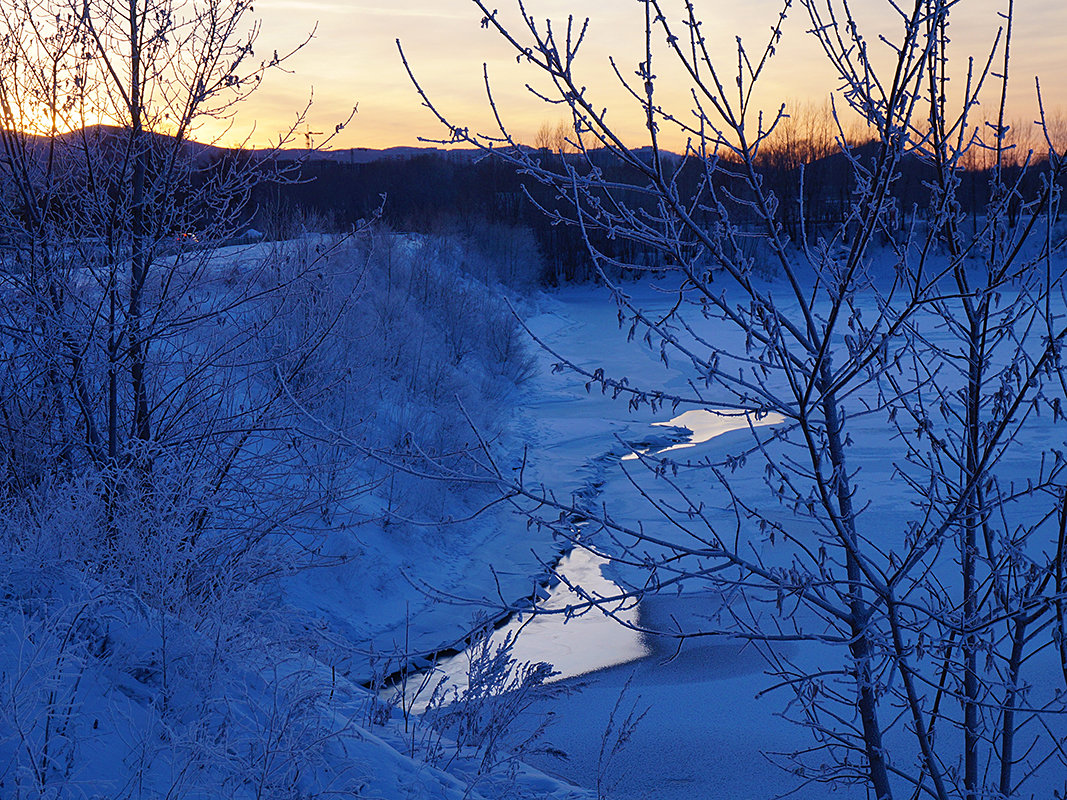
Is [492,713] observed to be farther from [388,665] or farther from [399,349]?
[399,349]

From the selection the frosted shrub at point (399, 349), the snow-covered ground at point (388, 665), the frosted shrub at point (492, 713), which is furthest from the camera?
the frosted shrub at point (399, 349)

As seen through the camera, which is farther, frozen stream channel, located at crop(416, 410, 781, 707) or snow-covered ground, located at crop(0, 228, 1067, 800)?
frozen stream channel, located at crop(416, 410, 781, 707)

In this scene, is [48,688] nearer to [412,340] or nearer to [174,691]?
[174,691]

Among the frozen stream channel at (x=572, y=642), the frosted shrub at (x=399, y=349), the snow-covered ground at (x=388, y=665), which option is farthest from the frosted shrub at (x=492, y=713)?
the frosted shrub at (x=399, y=349)

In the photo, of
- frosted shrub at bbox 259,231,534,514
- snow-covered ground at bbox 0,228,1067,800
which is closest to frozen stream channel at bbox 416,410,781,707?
snow-covered ground at bbox 0,228,1067,800

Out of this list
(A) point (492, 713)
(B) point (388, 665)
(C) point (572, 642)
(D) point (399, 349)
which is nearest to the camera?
(B) point (388, 665)

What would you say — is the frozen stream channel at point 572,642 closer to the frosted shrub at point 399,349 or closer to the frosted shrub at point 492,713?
the frosted shrub at point 492,713

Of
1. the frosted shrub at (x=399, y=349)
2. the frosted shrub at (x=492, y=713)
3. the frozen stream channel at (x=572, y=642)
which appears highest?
the frosted shrub at (x=399, y=349)

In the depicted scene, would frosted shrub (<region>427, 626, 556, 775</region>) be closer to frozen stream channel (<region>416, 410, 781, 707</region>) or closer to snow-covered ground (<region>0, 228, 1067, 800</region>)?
snow-covered ground (<region>0, 228, 1067, 800</region>)

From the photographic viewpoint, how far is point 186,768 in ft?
11.0

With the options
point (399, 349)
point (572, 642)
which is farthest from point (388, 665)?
point (399, 349)

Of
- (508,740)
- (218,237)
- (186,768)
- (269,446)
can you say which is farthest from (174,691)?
(269,446)

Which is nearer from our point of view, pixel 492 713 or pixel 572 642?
pixel 492 713

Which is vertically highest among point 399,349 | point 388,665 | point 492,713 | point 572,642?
point 399,349
